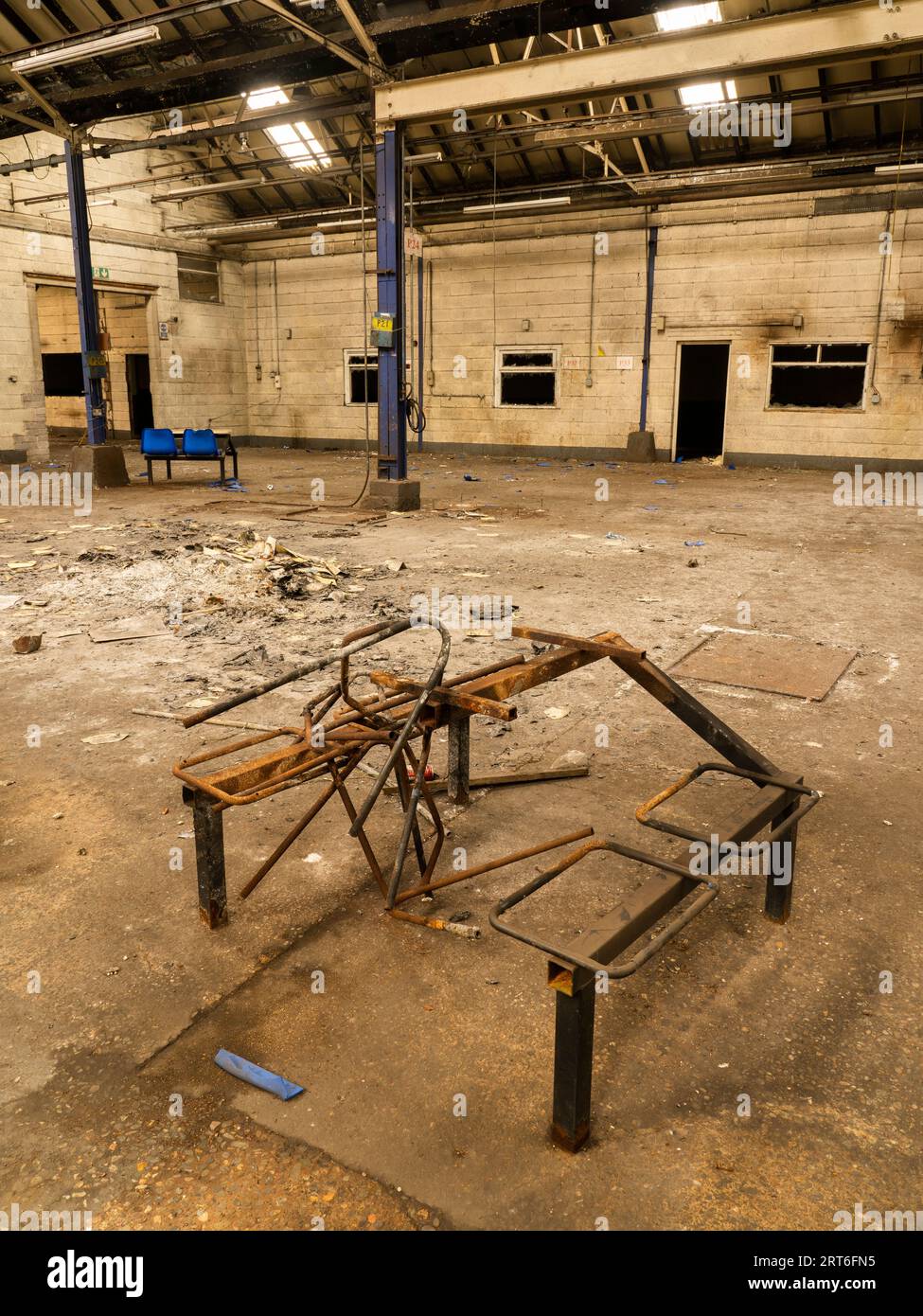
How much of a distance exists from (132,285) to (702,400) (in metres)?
10.9

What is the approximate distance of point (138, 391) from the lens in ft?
62.2

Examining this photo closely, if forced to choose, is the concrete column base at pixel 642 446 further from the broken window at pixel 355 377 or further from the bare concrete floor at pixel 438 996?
the bare concrete floor at pixel 438 996

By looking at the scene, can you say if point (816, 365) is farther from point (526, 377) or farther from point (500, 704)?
point (500, 704)

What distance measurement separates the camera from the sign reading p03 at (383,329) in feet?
30.1

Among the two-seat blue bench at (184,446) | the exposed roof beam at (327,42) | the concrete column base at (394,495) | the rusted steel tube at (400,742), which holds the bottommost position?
the rusted steel tube at (400,742)

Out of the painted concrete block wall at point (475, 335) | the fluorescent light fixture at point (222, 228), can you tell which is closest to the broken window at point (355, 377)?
the painted concrete block wall at point (475, 335)

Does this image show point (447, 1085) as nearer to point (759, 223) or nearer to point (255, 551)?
point (255, 551)

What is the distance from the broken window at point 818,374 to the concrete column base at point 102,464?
33.2 ft

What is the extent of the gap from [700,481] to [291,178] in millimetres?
7932

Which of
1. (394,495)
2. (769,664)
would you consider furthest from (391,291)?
(769,664)

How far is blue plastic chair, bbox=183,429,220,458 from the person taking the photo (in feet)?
36.0

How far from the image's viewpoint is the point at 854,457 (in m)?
13.6

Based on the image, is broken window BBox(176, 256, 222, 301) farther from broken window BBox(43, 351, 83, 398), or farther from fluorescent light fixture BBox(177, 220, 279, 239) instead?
broken window BBox(43, 351, 83, 398)

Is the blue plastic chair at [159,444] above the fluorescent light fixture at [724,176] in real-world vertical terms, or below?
below
